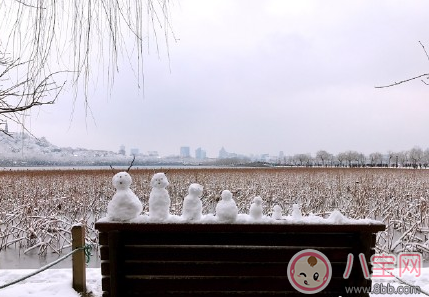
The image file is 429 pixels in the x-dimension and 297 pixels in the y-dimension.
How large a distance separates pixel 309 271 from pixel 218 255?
2.16ft

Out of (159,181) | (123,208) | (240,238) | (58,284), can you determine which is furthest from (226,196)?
(58,284)

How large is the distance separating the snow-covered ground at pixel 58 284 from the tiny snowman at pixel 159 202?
4.53 feet

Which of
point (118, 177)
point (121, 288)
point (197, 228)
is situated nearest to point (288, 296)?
point (197, 228)

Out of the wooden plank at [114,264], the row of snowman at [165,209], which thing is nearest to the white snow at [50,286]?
the wooden plank at [114,264]

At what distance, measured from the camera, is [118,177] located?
109 inches

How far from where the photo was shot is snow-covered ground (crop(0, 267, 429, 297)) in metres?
3.44

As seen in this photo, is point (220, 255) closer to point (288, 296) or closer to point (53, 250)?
point (288, 296)

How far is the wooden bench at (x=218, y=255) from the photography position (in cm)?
252

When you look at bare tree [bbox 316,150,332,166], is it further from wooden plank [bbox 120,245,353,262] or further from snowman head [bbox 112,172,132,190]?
snowman head [bbox 112,172,132,190]

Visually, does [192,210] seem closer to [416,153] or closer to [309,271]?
[309,271]

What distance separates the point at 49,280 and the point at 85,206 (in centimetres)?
671

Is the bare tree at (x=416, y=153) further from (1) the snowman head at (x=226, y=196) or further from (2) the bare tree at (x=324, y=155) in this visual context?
(1) the snowman head at (x=226, y=196)

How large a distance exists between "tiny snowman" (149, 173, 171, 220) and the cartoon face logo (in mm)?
949

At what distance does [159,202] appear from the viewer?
104 inches
